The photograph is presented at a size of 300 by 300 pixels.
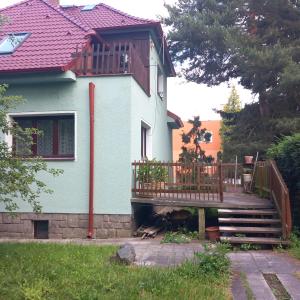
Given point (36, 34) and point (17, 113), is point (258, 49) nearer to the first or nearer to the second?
point (36, 34)

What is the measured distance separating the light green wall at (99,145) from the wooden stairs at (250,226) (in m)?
2.52

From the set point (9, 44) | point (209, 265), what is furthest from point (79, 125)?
point (209, 265)

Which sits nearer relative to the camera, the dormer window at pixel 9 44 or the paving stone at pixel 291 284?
the paving stone at pixel 291 284

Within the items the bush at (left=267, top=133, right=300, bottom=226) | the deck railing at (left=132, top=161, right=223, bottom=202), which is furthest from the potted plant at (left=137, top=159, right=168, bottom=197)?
the bush at (left=267, top=133, right=300, bottom=226)

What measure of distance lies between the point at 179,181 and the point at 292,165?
2.83 metres

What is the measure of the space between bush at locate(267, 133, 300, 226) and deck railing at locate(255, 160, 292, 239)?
0.25 meters

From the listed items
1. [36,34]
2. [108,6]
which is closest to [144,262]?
[36,34]

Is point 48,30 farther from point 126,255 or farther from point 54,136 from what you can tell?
point 126,255

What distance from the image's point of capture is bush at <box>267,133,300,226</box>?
30.3ft

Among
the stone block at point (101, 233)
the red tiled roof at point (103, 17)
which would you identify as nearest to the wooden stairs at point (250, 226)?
the stone block at point (101, 233)

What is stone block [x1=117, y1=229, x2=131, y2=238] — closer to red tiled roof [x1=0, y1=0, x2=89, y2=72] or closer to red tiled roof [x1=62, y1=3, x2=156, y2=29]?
red tiled roof [x1=0, y1=0, x2=89, y2=72]

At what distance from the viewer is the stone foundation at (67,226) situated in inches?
410

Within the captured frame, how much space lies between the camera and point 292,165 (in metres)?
9.58

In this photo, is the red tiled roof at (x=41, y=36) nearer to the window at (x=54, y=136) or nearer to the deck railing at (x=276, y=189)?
the window at (x=54, y=136)
